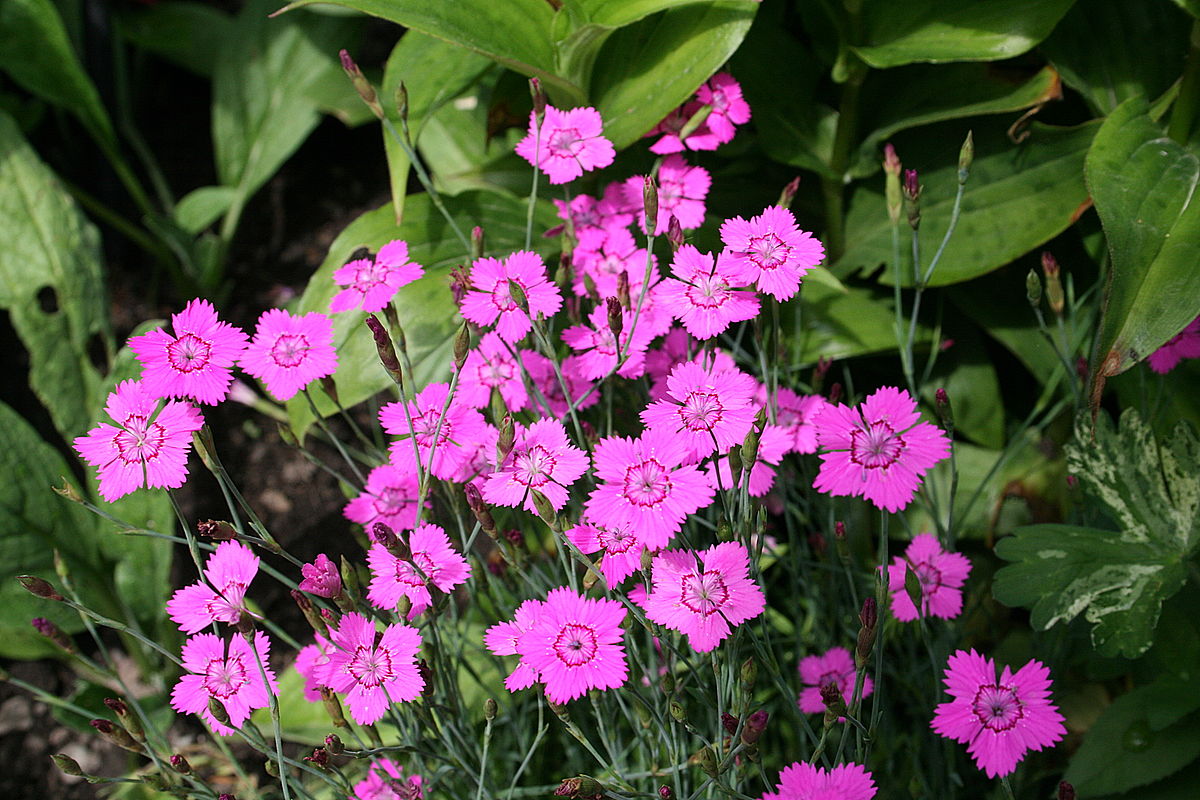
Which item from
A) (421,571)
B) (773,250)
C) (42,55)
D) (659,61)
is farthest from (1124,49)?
(42,55)

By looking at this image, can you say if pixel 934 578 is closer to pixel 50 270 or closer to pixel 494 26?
pixel 494 26

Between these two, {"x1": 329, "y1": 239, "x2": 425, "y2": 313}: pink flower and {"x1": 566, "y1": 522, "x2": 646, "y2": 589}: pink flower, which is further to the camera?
{"x1": 329, "y1": 239, "x2": 425, "y2": 313}: pink flower

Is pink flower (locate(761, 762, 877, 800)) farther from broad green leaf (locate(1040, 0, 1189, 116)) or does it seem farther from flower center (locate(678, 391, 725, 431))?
broad green leaf (locate(1040, 0, 1189, 116))

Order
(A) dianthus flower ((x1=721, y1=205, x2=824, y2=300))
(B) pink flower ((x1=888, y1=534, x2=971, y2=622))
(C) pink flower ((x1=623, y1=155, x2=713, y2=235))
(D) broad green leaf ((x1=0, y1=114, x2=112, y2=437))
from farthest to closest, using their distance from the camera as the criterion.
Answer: (D) broad green leaf ((x1=0, y1=114, x2=112, y2=437)), (C) pink flower ((x1=623, y1=155, x2=713, y2=235)), (B) pink flower ((x1=888, y1=534, x2=971, y2=622)), (A) dianthus flower ((x1=721, y1=205, x2=824, y2=300))

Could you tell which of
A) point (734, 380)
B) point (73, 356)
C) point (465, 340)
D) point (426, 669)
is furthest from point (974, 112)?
point (73, 356)

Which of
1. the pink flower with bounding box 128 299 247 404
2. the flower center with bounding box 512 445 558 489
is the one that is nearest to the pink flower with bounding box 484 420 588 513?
the flower center with bounding box 512 445 558 489

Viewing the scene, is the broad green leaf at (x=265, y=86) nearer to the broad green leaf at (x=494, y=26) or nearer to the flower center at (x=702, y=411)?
the broad green leaf at (x=494, y=26)

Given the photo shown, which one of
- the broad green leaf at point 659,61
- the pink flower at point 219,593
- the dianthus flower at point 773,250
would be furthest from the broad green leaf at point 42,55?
the dianthus flower at point 773,250

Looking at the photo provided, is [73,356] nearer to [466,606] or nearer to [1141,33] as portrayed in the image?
[466,606]
